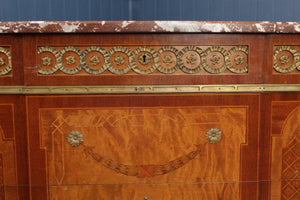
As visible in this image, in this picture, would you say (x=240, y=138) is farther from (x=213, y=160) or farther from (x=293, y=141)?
(x=293, y=141)

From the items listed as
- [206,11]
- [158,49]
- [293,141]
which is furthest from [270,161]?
[206,11]

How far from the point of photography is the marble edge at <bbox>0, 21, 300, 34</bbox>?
1224 mm

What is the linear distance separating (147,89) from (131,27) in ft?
1.21

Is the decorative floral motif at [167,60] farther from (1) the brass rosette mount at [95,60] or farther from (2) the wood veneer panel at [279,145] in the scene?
(2) the wood veneer panel at [279,145]

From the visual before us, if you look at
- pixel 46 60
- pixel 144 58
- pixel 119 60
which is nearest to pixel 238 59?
pixel 144 58

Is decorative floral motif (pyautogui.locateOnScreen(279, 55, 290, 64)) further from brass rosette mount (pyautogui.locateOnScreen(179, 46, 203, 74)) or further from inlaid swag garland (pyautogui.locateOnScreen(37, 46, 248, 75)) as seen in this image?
brass rosette mount (pyautogui.locateOnScreen(179, 46, 203, 74))

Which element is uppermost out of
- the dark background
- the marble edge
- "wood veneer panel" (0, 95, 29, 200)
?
the dark background

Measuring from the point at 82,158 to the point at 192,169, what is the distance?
684mm

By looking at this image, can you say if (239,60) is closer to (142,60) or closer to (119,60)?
(142,60)

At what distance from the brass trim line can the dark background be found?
4.57 ft

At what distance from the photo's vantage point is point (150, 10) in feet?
8.06

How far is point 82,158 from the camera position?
4.36ft

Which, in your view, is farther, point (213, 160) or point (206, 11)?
point (206, 11)

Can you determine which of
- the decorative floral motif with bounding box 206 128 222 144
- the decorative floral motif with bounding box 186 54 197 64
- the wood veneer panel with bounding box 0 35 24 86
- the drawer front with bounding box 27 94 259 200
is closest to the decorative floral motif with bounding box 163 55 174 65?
the decorative floral motif with bounding box 186 54 197 64
